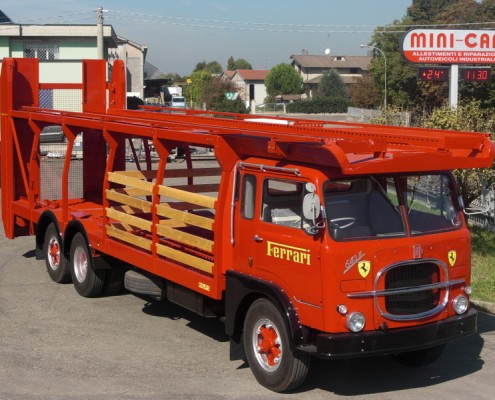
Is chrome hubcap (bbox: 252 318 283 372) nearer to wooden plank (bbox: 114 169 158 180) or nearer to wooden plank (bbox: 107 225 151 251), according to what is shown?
wooden plank (bbox: 107 225 151 251)

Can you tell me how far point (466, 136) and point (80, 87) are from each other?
27.3 feet

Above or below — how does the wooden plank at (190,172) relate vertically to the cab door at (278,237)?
above

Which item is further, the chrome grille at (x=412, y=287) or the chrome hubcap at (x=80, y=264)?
the chrome hubcap at (x=80, y=264)

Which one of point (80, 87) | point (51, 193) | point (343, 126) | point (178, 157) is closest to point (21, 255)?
point (51, 193)

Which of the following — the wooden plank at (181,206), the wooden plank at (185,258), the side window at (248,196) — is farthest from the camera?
the wooden plank at (181,206)

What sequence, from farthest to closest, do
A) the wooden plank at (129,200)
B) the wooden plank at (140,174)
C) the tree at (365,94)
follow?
the tree at (365,94) → the wooden plank at (140,174) → the wooden plank at (129,200)

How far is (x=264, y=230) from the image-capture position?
25.8 feet

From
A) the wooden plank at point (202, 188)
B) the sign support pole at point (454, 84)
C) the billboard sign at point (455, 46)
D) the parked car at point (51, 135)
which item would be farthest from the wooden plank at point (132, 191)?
the billboard sign at point (455, 46)

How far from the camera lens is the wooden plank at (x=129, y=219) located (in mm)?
9734

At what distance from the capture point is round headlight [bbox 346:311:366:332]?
23.7ft

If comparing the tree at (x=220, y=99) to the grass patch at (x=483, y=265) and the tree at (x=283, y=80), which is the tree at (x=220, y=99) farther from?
the tree at (x=283, y=80)

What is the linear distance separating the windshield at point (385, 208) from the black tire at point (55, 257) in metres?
5.92

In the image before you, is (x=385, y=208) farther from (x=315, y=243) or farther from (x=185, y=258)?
(x=185, y=258)

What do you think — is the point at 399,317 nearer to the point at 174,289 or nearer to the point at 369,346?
the point at 369,346
